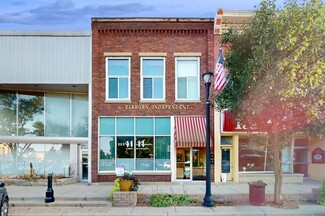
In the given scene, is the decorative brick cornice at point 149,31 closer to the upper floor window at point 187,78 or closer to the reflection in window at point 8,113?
the upper floor window at point 187,78

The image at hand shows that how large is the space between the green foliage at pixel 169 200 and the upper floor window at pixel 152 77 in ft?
23.5

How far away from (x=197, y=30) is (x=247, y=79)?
8196 mm

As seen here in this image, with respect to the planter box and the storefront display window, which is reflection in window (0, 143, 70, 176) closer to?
the storefront display window

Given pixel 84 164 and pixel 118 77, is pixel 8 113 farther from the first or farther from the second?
pixel 118 77

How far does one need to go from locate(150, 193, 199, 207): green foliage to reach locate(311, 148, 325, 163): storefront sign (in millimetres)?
10483

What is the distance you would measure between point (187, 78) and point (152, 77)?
6.96 feet

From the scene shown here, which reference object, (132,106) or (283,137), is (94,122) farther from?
(283,137)

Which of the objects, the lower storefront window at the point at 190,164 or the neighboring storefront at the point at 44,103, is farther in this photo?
the lower storefront window at the point at 190,164

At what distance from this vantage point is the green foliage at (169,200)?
37.1 ft

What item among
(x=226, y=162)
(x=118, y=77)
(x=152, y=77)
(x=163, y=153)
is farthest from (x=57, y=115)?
(x=226, y=162)

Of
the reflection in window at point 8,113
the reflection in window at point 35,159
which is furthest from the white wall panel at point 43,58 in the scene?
the reflection in window at point 35,159

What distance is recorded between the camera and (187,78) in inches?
698

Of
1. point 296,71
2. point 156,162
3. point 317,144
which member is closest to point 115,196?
point 156,162

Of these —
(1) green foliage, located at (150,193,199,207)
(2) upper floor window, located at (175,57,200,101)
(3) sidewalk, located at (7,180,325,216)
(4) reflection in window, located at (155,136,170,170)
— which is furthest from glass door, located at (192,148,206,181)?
(1) green foliage, located at (150,193,199,207)
